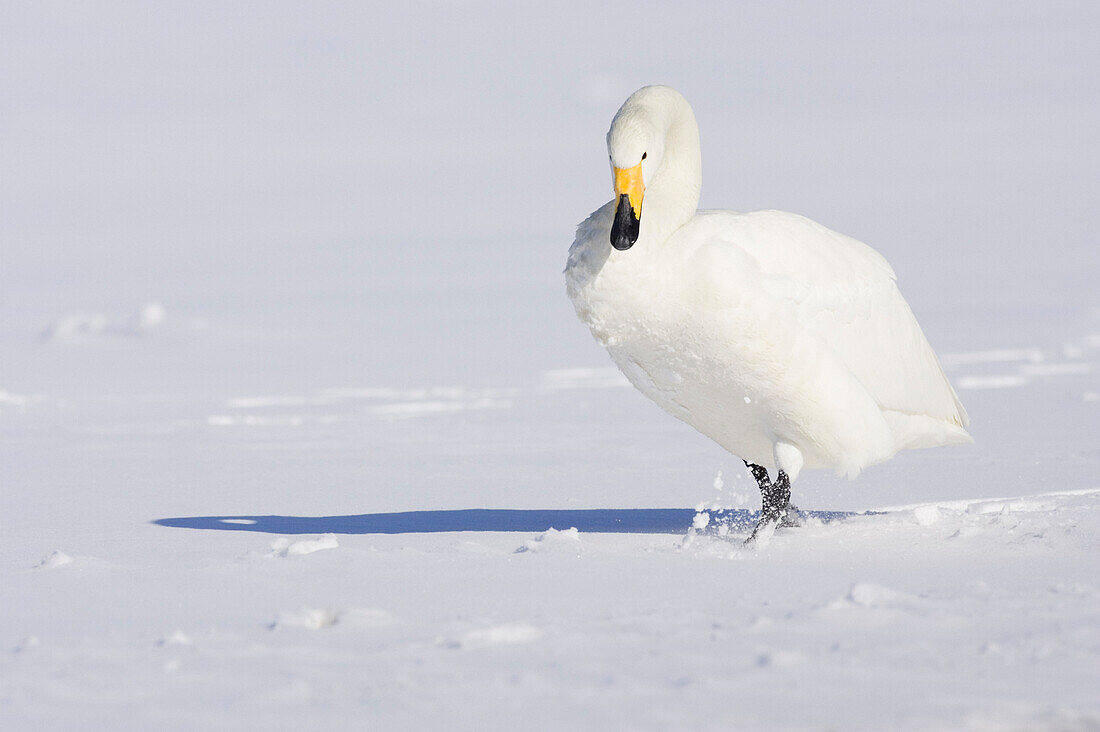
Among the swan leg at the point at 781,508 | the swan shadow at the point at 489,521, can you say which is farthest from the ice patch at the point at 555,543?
the swan leg at the point at 781,508

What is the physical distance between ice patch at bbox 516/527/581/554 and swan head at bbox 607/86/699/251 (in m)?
1.33

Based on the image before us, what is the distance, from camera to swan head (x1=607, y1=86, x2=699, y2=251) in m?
5.32

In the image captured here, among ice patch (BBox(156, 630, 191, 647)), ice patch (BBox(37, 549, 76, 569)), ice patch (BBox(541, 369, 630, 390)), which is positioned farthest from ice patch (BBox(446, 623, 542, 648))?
ice patch (BBox(541, 369, 630, 390))

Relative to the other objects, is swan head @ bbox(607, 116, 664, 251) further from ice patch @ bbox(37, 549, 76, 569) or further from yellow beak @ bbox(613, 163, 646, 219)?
ice patch @ bbox(37, 549, 76, 569)

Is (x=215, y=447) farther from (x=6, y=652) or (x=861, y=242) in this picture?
(x=6, y=652)

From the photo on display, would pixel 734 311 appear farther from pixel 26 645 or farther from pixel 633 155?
pixel 26 645

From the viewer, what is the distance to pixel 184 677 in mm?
3506

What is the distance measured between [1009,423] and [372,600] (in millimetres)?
9303

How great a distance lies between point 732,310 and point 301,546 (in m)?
2.20

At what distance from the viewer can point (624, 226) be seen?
5309 millimetres

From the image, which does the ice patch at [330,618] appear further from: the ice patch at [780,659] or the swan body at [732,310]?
the swan body at [732,310]

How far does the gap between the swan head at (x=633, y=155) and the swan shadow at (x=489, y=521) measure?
1.78 m

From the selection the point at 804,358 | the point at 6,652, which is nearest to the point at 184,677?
the point at 6,652

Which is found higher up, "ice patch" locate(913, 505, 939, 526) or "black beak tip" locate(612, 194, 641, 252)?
"black beak tip" locate(612, 194, 641, 252)
